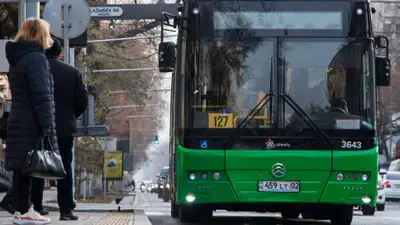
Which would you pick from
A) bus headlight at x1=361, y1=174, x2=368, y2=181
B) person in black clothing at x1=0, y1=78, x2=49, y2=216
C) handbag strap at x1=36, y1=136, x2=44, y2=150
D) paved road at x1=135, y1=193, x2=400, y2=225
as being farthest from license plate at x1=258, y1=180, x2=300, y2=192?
handbag strap at x1=36, y1=136, x2=44, y2=150

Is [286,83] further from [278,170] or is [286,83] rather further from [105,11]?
[105,11]

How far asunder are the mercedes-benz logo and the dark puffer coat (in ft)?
14.9

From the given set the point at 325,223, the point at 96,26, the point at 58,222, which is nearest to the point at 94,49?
the point at 96,26

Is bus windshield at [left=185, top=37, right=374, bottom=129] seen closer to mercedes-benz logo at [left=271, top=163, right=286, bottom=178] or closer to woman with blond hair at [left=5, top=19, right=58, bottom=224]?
mercedes-benz logo at [left=271, top=163, right=286, bottom=178]

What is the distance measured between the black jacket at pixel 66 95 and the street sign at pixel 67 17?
278cm

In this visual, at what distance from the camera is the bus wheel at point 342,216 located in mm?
15398

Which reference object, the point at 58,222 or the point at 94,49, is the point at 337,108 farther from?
the point at 94,49

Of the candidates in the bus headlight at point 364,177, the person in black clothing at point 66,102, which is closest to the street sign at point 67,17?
the person in black clothing at point 66,102

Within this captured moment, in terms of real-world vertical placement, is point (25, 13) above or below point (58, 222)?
above

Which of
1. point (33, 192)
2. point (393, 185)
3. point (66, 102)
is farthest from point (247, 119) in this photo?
point (393, 185)

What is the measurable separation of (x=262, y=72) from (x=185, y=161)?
1.58m

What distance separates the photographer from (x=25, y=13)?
15250 mm

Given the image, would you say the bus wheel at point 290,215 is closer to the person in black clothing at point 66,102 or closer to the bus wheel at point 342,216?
the bus wheel at point 342,216

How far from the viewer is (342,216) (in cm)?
1557
